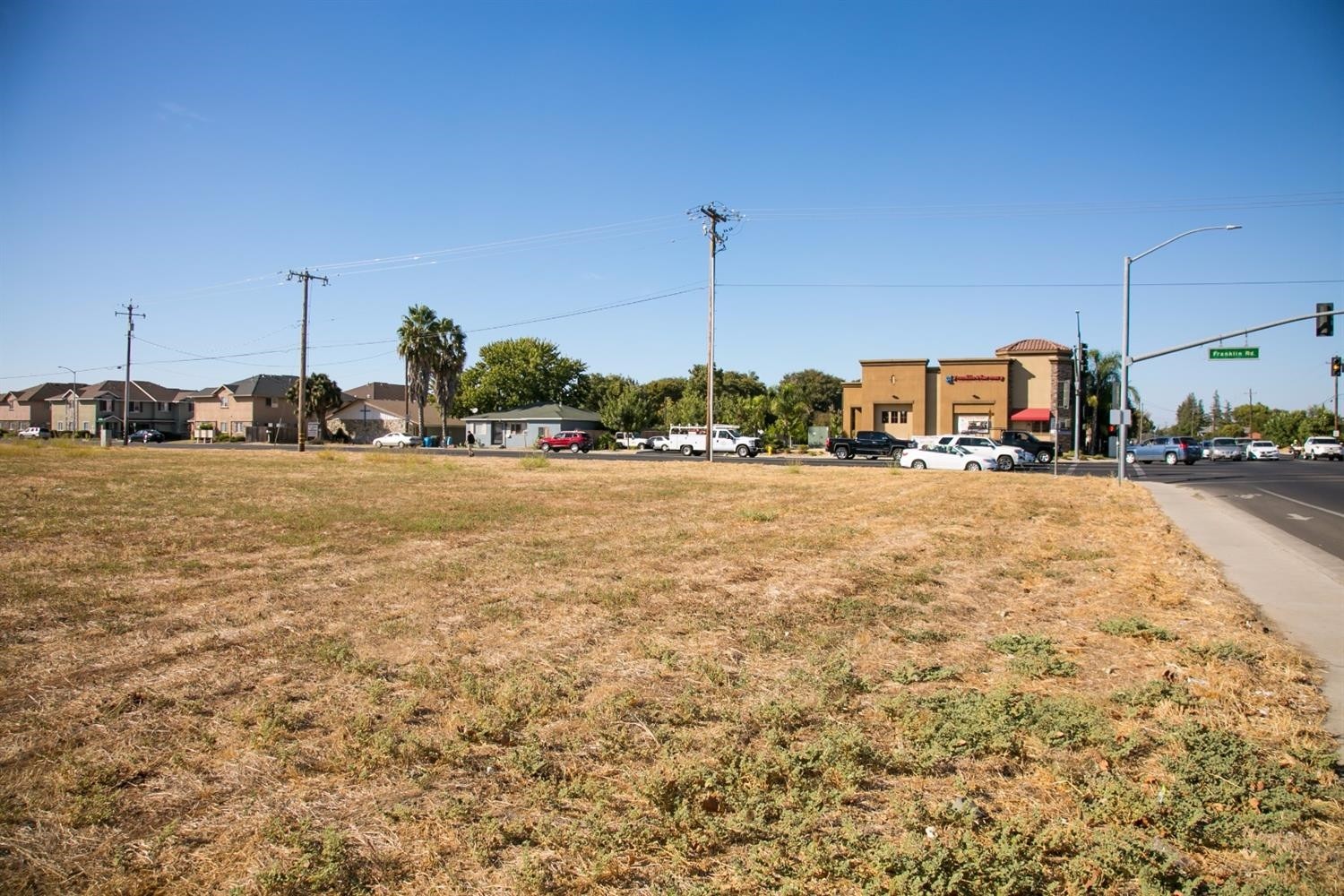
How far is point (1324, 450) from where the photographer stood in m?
64.1

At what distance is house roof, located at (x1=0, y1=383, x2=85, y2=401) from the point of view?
114 metres

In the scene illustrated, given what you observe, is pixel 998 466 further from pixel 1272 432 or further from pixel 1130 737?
pixel 1272 432

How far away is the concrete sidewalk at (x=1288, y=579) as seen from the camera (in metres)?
7.03

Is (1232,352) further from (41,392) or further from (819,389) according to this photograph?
(41,392)

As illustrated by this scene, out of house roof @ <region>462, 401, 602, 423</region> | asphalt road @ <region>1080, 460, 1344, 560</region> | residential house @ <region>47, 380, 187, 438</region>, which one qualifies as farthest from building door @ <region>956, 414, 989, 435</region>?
residential house @ <region>47, 380, 187, 438</region>

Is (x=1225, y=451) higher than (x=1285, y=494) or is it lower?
higher

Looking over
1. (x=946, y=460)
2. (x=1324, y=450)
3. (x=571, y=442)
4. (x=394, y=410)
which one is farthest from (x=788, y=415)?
(x=394, y=410)

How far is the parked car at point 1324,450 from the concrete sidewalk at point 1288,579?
57.5 meters

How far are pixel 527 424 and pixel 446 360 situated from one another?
1085cm

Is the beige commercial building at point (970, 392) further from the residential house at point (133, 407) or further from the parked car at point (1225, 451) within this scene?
the residential house at point (133, 407)

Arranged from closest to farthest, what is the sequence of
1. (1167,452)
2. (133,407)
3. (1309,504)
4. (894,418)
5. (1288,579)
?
1. (1288,579)
2. (1309,504)
3. (1167,452)
4. (894,418)
5. (133,407)

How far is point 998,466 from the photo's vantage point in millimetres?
39094

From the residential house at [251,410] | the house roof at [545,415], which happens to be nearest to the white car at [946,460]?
the house roof at [545,415]

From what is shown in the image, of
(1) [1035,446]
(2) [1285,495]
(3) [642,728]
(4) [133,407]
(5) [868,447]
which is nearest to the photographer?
(3) [642,728]
